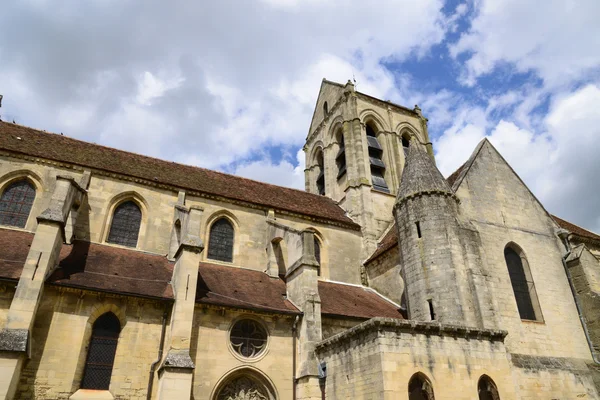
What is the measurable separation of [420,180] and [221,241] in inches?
311

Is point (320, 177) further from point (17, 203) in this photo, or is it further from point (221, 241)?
point (17, 203)

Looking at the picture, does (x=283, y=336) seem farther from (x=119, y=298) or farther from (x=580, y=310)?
(x=580, y=310)

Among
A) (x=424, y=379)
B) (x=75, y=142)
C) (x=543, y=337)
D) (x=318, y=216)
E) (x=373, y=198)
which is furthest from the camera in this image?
(x=373, y=198)

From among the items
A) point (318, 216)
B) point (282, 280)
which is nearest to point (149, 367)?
point (282, 280)

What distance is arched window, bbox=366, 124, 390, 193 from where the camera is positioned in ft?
75.9

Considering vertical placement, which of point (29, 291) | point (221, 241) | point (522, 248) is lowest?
point (29, 291)

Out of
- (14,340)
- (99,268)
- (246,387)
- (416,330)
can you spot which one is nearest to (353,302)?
(416,330)

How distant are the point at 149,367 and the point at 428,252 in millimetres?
9161

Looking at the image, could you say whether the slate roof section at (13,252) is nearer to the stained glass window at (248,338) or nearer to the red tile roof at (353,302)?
the stained glass window at (248,338)

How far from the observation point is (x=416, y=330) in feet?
35.3

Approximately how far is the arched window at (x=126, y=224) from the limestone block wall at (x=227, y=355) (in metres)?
4.61

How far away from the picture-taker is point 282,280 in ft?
52.1

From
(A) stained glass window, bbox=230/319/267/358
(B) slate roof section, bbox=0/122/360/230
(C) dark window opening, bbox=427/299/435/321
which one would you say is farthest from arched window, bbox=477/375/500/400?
(B) slate roof section, bbox=0/122/360/230

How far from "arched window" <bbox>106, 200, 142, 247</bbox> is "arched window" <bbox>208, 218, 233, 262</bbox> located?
2.69 metres
